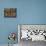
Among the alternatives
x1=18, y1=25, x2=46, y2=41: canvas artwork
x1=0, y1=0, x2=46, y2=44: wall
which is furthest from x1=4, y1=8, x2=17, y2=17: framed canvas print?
x1=18, y1=25, x2=46, y2=41: canvas artwork

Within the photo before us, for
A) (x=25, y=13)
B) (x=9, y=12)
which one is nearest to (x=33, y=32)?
(x=25, y=13)

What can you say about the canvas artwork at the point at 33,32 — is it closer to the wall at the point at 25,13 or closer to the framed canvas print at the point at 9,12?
the wall at the point at 25,13

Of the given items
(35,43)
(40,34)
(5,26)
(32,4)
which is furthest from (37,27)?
(5,26)

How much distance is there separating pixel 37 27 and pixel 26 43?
510 mm

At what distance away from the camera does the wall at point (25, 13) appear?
135 inches

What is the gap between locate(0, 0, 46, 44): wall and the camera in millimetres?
3418

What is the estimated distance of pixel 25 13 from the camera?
344cm

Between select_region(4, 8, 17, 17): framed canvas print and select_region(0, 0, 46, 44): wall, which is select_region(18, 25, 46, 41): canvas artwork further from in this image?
select_region(4, 8, 17, 17): framed canvas print

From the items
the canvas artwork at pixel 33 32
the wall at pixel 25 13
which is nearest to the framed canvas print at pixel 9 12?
the wall at pixel 25 13

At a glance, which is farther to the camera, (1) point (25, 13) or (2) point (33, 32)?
(1) point (25, 13)

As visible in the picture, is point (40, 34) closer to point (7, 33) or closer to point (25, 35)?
point (25, 35)

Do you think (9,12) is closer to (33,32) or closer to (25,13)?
(25,13)

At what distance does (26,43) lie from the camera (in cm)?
324

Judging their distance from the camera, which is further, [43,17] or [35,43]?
[43,17]
